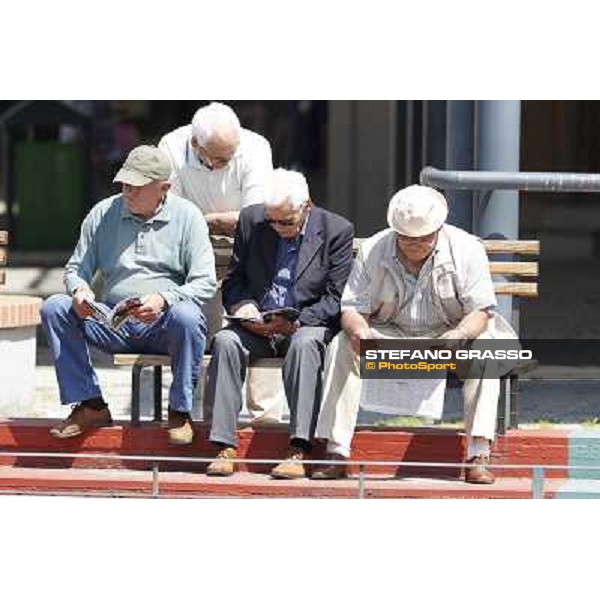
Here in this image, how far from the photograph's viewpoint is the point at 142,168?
770 centimetres

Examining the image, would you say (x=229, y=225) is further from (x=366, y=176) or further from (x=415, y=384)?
(x=366, y=176)

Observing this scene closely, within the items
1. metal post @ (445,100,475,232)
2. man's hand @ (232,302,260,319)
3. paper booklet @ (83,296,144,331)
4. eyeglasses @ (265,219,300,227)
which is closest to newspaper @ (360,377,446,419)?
man's hand @ (232,302,260,319)

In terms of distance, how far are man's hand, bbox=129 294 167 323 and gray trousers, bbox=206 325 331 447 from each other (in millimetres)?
258

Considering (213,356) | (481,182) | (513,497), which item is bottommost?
(513,497)

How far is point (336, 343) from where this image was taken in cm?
750

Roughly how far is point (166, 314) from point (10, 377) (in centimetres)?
169

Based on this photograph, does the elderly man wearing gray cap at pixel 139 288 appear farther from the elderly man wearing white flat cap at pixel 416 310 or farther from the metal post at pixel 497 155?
the metal post at pixel 497 155

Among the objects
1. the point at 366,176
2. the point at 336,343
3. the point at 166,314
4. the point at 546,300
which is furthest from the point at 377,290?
the point at 366,176

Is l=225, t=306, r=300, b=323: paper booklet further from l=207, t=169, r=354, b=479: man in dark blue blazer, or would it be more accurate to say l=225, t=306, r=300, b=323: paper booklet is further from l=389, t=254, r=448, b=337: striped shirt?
l=389, t=254, r=448, b=337: striped shirt

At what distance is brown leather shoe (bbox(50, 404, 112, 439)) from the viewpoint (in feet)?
25.9

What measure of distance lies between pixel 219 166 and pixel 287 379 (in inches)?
44.3

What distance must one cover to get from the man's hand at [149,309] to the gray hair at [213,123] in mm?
795

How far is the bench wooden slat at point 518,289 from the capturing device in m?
7.94

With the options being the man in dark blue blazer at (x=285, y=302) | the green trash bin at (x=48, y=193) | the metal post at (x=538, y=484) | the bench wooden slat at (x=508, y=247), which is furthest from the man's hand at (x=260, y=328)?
the green trash bin at (x=48, y=193)
